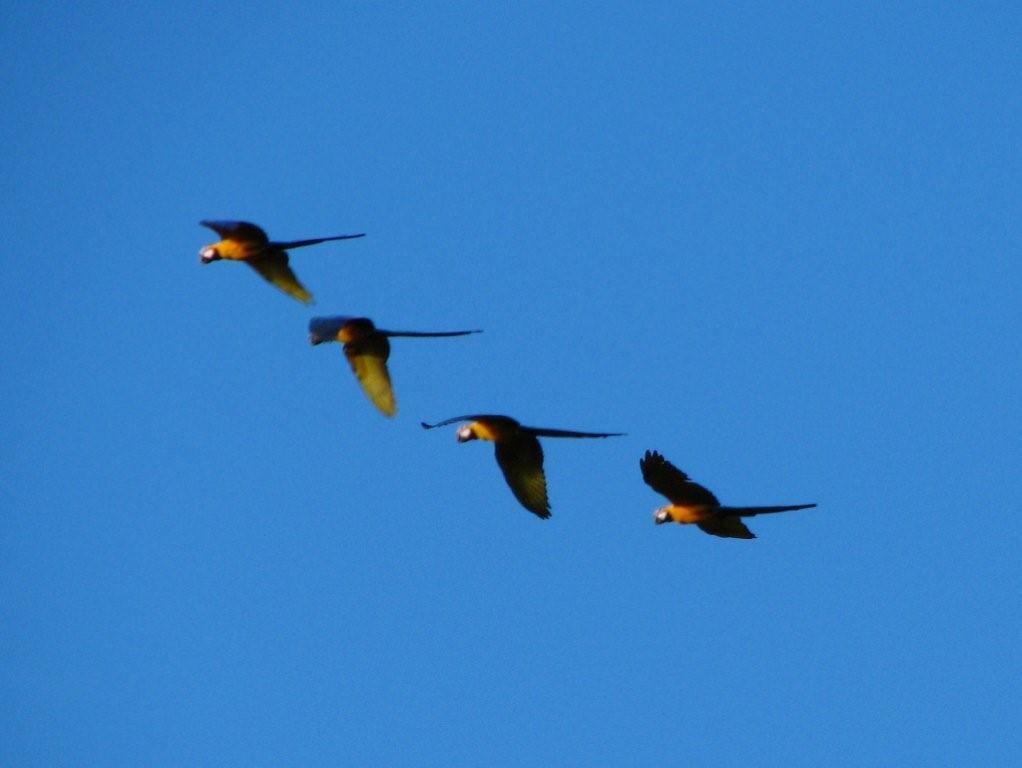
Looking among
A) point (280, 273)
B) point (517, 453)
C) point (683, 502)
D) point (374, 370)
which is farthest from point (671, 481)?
point (280, 273)

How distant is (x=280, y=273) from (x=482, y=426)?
4.54m

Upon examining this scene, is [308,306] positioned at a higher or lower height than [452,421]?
higher

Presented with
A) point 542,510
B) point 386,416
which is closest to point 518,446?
point 542,510

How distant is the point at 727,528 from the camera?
21.6m

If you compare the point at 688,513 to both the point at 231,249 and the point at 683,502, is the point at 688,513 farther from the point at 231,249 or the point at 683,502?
the point at 231,249

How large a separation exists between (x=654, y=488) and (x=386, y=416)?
13.2ft

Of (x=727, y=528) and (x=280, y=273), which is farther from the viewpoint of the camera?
(x=280, y=273)

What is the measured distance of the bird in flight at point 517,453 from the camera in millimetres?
20531

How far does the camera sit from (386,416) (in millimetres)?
22766

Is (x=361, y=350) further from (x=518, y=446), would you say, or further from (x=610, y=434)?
(x=610, y=434)

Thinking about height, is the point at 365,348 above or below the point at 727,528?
above

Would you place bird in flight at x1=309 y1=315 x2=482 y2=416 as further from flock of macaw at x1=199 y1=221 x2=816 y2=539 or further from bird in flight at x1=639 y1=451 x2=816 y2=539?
bird in flight at x1=639 y1=451 x2=816 y2=539

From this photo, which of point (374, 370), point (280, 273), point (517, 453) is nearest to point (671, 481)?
point (517, 453)

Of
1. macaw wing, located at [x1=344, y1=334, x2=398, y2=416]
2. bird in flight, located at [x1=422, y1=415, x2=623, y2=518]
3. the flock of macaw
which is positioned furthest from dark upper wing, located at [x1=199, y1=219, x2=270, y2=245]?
bird in flight, located at [x1=422, y1=415, x2=623, y2=518]
